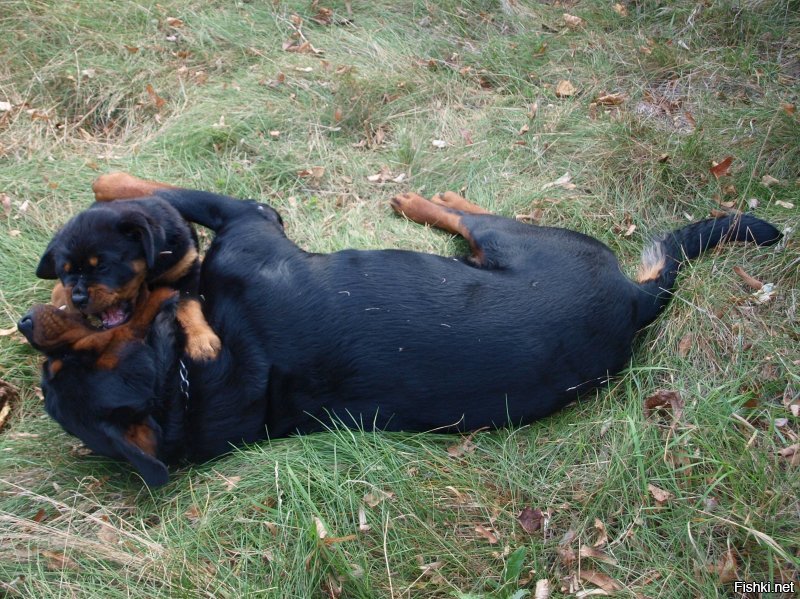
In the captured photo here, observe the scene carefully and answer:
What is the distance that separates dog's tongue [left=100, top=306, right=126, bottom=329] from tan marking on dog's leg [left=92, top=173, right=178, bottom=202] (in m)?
1.06

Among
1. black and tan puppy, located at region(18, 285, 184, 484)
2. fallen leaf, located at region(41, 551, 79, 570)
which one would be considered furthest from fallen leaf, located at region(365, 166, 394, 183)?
fallen leaf, located at region(41, 551, 79, 570)

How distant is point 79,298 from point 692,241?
10.1 ft

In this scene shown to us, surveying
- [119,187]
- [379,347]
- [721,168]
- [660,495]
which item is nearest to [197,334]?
[379,347]

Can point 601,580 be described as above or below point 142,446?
below

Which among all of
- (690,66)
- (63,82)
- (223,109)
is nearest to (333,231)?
(223,109)

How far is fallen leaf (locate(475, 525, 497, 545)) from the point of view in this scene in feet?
9.75

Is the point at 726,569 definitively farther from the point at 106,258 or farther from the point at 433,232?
the point at 106,258

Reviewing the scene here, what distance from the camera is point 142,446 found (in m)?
3.01

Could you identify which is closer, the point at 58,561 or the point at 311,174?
the point at 58,561

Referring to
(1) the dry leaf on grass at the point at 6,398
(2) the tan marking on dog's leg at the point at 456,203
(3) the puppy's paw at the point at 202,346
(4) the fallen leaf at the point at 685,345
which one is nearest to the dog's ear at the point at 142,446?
(3) the puppy's paw at the point at 202,346

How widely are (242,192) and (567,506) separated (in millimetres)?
2916

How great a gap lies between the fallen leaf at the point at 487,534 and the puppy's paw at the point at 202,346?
1358 mm

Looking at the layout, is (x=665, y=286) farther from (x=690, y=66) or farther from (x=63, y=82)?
(x=63, y=82)

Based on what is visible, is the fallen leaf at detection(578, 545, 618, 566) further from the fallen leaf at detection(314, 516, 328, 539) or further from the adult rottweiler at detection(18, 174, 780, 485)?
the fallen leaf at detection(314, 516, 328, 539)
